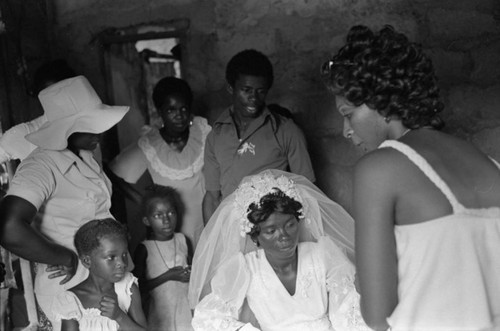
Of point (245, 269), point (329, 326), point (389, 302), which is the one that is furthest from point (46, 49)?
point (389, 302)

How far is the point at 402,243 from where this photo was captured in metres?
1.49

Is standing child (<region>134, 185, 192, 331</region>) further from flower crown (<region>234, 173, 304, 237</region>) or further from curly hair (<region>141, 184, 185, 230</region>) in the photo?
flower crown (<region>234, 173, 304, 237</region>)

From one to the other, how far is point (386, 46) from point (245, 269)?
1.45 metres

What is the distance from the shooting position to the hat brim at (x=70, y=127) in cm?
263

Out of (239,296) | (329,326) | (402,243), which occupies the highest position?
(402,243)

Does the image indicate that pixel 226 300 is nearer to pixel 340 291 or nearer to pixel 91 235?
pixel 340 291

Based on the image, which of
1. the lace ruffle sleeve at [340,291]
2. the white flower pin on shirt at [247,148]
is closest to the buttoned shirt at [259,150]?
the white flower pin on shirt at [247,148]

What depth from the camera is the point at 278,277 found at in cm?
271

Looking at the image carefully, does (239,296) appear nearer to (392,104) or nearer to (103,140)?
(392,104)

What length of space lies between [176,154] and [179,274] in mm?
765

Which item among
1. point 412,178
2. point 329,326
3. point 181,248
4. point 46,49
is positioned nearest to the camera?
point 412,178

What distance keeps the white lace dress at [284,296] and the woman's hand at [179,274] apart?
25.3 inches

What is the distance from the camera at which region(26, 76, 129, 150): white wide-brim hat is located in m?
2.66

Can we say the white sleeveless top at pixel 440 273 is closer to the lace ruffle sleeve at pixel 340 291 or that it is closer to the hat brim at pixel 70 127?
the lace ruffle sleeve at pixel 340 291
